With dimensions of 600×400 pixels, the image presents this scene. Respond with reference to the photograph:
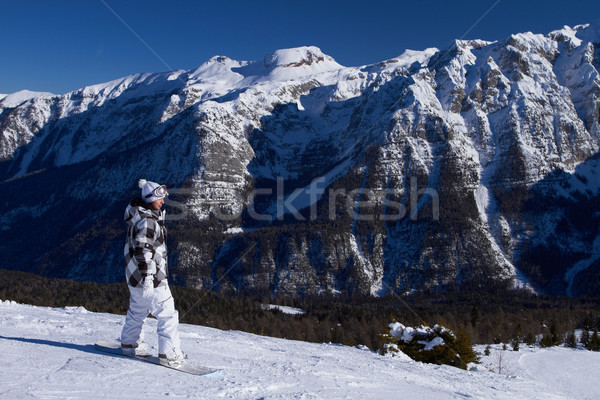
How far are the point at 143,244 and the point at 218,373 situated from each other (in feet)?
10.2

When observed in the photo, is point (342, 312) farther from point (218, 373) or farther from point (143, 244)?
point (143, 244)

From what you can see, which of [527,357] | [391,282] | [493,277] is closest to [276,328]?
[527,357]

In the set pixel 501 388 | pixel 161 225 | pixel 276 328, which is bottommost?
pixel 276 328

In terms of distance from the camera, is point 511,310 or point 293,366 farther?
point 511,310

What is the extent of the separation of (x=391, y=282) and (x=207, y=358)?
621ft

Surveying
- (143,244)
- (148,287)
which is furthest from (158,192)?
(148,287)

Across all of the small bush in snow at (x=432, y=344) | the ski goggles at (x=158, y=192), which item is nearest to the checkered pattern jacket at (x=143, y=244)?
the ski goggles at (x=158, y=192)

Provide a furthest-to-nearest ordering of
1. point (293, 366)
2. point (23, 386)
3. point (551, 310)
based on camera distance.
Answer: point (551, 310), point (293, 366), point (23, 386)

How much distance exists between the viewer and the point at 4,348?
11117mm

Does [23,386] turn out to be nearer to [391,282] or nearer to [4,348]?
[4,348]

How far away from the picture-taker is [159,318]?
1120 cm

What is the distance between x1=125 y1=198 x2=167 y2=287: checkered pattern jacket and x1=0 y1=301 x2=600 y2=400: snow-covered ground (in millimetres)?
1867

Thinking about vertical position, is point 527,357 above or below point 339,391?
below

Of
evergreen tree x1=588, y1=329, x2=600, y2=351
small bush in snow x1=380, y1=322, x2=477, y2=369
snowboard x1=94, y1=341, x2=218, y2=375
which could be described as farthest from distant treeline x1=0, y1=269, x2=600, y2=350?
snowboard x1=94, y1=341, x2=218, y2=375
